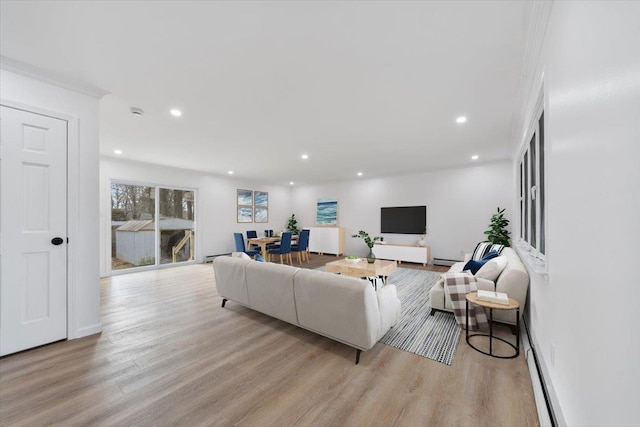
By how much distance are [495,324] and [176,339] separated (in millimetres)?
3577

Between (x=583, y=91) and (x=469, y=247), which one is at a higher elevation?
(x=583, y=91)

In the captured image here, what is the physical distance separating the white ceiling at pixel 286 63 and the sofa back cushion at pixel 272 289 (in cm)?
189

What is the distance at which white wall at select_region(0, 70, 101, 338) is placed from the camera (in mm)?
2531

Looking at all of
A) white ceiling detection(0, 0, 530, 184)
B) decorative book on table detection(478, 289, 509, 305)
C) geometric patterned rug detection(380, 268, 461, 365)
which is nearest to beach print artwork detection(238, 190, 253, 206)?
white ceiling detection(0, 0, 530, 184)

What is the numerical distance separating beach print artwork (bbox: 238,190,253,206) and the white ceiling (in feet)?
13.3

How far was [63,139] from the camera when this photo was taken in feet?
8.24

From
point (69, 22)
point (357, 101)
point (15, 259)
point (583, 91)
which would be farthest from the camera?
point (357, 101)

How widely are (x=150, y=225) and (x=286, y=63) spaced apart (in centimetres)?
568

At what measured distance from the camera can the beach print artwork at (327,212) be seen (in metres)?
8.49

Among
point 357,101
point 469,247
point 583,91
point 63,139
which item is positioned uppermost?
point 357,101

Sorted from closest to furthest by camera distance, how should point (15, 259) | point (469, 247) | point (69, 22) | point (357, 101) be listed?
point (69, 22) → point (15, 259) → point (357, 101) → point (469, 247)

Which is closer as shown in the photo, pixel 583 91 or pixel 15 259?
pixel 583 91

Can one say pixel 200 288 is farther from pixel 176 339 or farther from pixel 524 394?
pixel 524 394

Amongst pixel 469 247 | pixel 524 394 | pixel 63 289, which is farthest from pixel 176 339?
pixel 469 247
